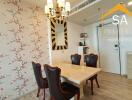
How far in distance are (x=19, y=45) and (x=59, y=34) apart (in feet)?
4.97

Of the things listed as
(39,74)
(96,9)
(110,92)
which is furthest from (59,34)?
(110,92)

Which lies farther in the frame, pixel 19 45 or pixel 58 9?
pixel 19 45

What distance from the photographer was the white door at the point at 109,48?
4.46 m

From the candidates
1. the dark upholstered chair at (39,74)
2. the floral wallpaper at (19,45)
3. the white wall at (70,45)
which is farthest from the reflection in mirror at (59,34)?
the dark upholstered chair at (39,74)

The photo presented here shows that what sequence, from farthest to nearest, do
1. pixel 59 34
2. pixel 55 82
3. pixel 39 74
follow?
pixel 59 34 → pixel 39 74 → pixel 55 82

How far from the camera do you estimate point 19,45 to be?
3102 millimetres

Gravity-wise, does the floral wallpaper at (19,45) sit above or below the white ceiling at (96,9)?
below

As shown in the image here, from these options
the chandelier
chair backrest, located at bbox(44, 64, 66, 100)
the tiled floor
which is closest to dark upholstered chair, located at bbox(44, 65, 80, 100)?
chair backrest, located at bbox(44, 64, 66, 100)

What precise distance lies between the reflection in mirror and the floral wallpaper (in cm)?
56

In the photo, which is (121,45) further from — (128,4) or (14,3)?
(14,3)

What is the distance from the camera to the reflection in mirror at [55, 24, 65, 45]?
13.5 feet

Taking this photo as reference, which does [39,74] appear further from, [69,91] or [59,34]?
[59,34]

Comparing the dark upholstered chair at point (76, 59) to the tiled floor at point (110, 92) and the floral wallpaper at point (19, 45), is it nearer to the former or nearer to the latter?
the tiled floor at point (110, 92)

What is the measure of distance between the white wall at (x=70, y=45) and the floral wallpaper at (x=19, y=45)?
1.80ft
